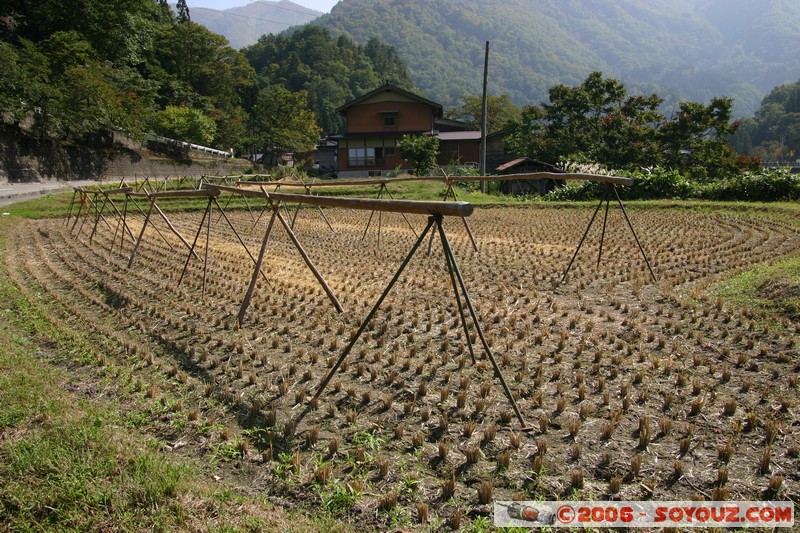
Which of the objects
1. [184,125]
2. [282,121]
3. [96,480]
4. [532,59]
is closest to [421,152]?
[184,125]

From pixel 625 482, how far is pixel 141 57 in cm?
4659

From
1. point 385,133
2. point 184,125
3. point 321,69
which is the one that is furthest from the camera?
point 321,69

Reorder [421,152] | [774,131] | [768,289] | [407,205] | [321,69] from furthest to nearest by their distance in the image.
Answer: [321,69] < [774,131] < [421,152] < [768,289] < [407,205]

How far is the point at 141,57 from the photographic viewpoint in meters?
39.7

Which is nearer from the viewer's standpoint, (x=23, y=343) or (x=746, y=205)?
(x=23, y=343)

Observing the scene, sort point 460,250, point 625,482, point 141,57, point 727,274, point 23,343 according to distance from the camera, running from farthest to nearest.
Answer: point 141,57, point 460,250, point 727,274, point 23,343, point 625,482

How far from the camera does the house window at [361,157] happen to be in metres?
39.0

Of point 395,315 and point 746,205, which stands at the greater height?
point 746,205

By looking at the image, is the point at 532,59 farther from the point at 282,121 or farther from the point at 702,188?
the point at 702,188

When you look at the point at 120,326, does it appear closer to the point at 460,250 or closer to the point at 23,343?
the point at 23,343

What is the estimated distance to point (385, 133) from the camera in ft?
125

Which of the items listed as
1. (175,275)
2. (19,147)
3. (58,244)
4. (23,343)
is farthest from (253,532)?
(19,147)

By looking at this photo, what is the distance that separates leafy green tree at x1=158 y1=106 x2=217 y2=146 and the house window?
38.6ft

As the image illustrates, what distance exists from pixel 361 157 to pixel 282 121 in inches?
503
